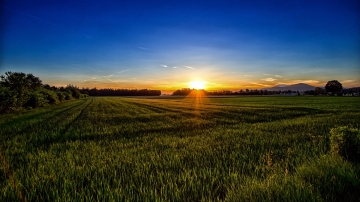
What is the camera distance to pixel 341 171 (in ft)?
13.0

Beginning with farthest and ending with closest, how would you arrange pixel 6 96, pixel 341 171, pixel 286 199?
pixel 6 96
pixel 341 171
pixel 286 199

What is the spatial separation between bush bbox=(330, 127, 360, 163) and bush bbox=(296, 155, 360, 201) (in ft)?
1.46

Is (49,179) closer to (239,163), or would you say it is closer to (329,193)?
→ (239,163)

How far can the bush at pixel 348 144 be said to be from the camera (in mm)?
4785

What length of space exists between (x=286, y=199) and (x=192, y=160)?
2687 millimetres

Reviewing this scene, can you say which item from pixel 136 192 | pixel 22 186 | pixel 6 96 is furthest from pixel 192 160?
pixel 6 96

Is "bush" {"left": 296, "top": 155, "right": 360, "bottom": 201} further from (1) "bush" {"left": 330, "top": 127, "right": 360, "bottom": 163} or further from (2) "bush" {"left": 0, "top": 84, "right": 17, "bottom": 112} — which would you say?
(2) "bush" {"left": 0, "top": 84, "right": 17, "bottom": 112}

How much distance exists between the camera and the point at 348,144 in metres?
4.84

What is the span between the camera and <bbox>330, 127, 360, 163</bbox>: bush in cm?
479

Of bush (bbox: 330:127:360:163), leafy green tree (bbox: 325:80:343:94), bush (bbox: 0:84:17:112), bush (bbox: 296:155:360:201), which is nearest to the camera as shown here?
bush (bbox: 296:155:360:201)

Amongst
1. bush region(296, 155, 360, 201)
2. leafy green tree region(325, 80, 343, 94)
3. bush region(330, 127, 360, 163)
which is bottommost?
bush region(296, 155, 360, 201)

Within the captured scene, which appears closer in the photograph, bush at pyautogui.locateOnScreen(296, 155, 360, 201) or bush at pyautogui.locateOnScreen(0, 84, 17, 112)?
bush at pyautogui.locateOnScreen(296, 155, 360, 201)

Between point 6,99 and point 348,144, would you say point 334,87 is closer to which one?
point 348,144

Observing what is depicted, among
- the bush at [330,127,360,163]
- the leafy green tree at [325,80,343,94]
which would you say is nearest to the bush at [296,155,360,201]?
the bush at [330,127,360,163]
